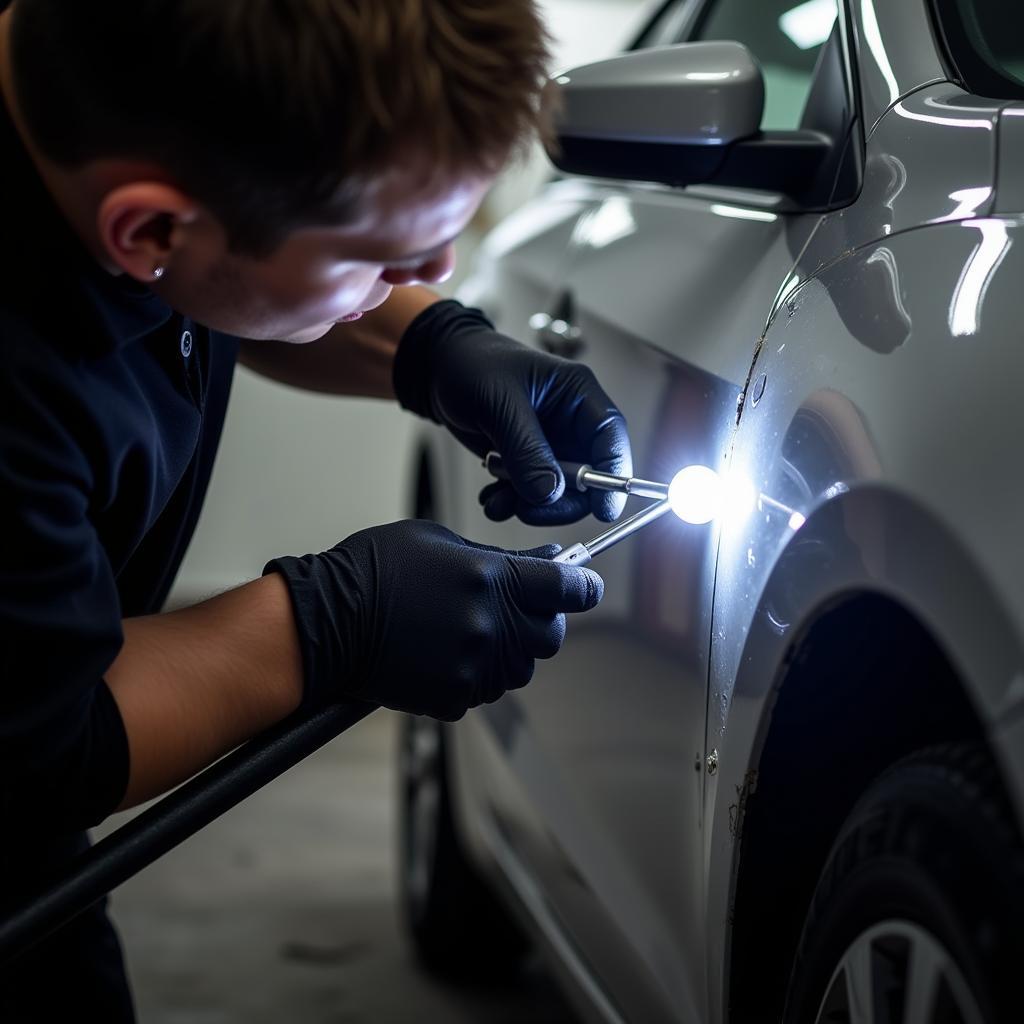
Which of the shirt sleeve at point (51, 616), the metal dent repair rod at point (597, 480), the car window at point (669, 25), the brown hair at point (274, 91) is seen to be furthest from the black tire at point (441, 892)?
the brown hair at point (274, 91)

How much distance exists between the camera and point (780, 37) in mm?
1489

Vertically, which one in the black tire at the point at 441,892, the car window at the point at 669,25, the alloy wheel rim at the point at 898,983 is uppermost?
the car window at the point at 669,25

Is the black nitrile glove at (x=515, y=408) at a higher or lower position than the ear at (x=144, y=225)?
lower

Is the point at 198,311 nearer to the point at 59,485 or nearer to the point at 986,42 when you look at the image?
the point at 59,485

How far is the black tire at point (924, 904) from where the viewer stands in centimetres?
68

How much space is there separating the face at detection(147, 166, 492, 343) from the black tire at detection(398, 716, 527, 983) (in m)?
1.35

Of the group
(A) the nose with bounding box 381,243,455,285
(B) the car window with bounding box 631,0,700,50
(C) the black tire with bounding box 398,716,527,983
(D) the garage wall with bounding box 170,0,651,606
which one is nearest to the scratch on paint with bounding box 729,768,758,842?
(A) the nose with bounding box 381,243,455,285

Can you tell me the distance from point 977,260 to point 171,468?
0.60m

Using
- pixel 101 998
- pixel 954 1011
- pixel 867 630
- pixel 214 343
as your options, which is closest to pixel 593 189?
pixel 214 343

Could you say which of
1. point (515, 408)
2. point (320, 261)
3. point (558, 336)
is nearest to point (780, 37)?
point (558, 336)

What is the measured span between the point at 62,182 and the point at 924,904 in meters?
0.66

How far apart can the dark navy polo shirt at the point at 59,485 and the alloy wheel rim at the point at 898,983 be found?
18.6 inches

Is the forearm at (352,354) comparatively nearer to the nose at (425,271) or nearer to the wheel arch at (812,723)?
the nose at (425,271)

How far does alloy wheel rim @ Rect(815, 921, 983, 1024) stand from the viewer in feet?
2.37
